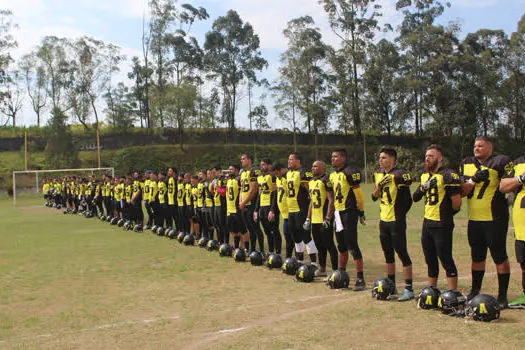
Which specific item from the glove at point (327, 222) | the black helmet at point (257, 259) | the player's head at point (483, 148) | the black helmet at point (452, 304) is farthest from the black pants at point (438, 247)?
the black helmet at point (257, 259)

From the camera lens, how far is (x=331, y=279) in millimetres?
8797

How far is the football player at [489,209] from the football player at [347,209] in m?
2.04

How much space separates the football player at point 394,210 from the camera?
7.82m

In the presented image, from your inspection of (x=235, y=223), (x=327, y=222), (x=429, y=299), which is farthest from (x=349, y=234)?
(x=235, y=223)

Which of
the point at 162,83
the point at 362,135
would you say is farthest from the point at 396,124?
the point at 162,83

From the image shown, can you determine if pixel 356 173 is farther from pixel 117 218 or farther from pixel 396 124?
pixel 396 124

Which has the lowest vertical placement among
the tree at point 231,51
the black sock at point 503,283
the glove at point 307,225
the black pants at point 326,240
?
the black sock at point 503,283

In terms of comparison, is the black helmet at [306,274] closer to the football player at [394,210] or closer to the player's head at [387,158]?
the football player at [394,210]

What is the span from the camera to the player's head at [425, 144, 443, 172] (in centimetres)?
732

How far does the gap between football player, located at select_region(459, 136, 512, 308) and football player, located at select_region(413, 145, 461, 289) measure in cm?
20

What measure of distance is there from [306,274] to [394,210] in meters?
2.32

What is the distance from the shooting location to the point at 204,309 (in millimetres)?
7637

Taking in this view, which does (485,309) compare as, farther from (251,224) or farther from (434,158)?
(251,224)

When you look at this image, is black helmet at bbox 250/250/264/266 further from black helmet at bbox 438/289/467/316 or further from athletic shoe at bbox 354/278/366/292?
black helmet at bbox 438/289/467/316
